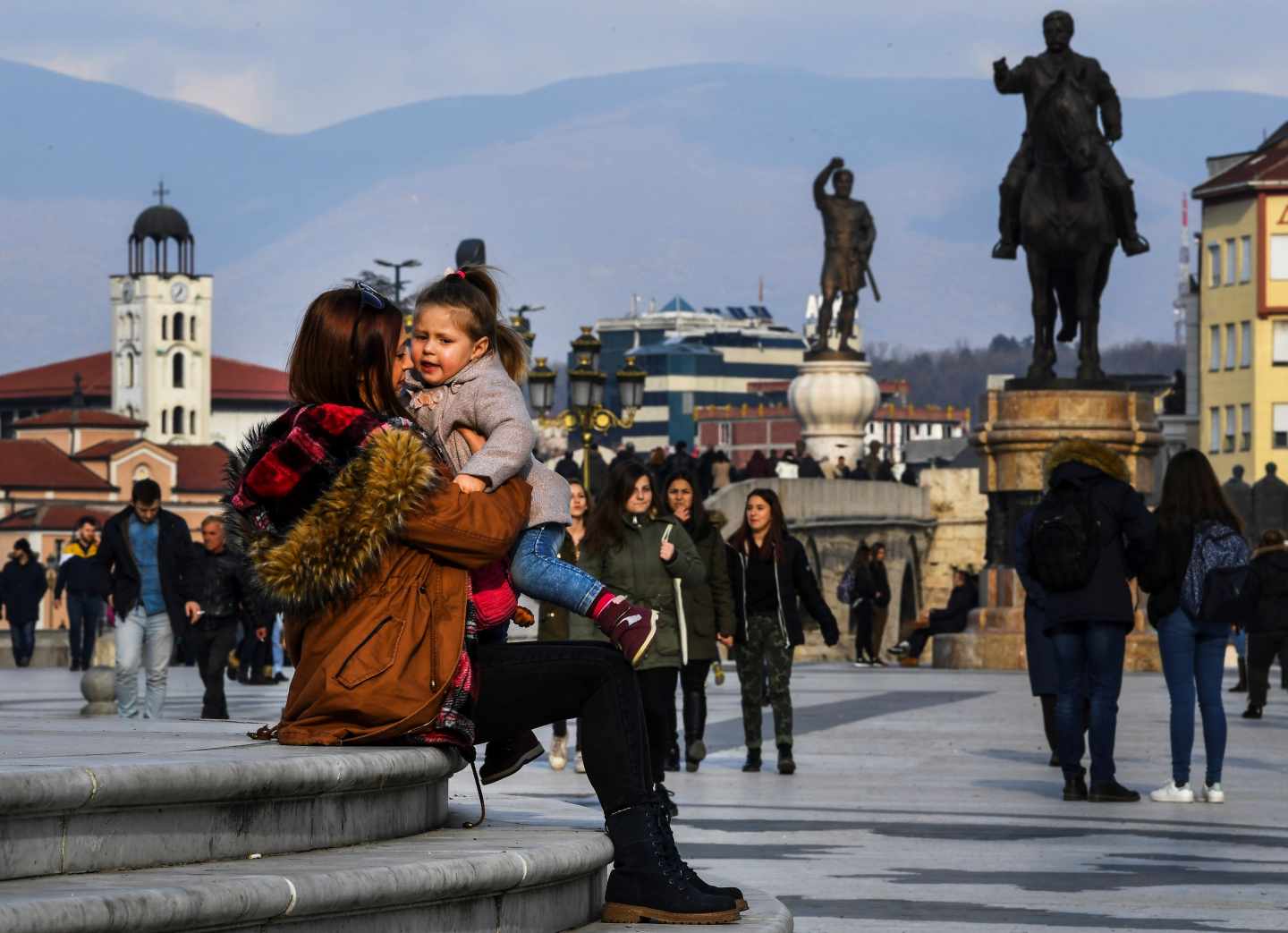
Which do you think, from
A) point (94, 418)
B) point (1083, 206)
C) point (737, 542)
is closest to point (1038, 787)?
point (737, 542)

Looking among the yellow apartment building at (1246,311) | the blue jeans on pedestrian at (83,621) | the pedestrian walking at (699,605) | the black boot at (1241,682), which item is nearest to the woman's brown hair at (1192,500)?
the pedestrian walking at (699,605)

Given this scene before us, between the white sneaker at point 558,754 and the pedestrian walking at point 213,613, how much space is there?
2494 mm

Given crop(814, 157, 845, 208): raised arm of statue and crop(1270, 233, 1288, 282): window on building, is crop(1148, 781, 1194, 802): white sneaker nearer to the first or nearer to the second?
crop(814, 157, 845, 208): raised arm of statue

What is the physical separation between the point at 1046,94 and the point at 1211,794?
16.9m

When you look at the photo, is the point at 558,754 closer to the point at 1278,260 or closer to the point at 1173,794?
the point at 1173,794

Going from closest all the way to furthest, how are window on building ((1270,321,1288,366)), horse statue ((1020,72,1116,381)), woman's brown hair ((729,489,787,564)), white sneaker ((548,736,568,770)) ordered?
white sneaker ((548,736,568,770)), woman's brown hair ((729,489,787,564)), horse statue ((1020,72,1116,381)), window on building ((1270,321,1288,366))

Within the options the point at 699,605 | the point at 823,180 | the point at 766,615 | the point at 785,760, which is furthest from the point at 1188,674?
the point at 823,180

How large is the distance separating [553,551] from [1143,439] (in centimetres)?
2437

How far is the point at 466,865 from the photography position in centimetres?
685

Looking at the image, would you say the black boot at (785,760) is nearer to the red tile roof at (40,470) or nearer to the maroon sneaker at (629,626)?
the maroon sneaker at (629,626)

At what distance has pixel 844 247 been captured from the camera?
173 ft

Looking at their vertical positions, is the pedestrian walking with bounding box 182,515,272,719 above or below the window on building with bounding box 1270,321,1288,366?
below

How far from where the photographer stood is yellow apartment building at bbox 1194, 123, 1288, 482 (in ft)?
357

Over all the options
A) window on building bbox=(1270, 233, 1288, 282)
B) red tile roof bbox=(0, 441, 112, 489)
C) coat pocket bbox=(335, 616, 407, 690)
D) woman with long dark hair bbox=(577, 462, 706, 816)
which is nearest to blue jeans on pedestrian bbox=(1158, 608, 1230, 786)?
woman with long dark hair bbox=(577, 462, 706, 816)
